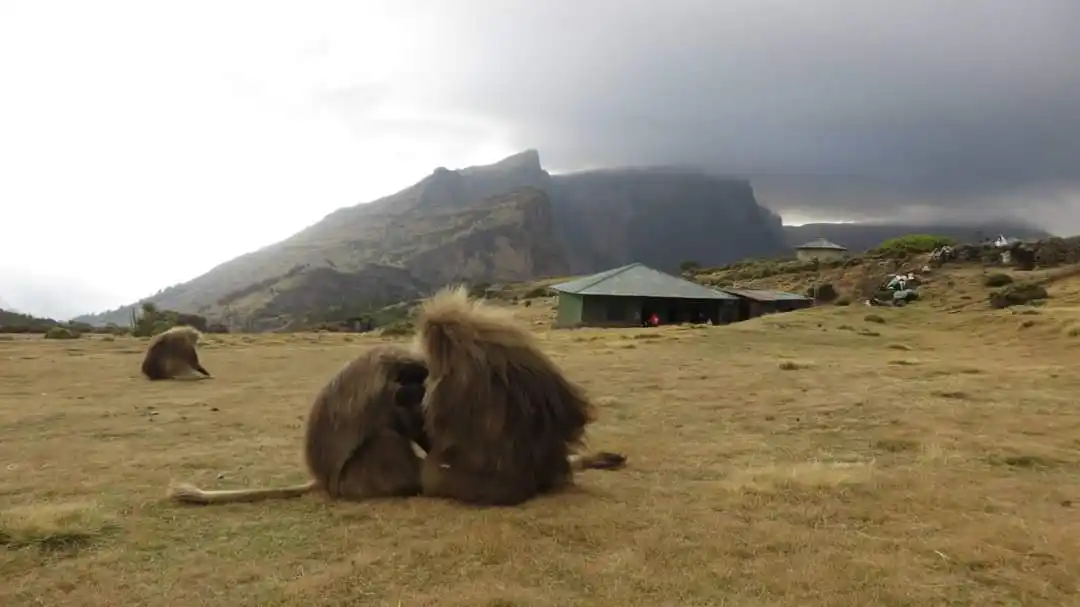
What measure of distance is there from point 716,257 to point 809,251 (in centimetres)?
5452

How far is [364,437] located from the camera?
5.93m

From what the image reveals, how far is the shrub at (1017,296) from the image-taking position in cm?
2972

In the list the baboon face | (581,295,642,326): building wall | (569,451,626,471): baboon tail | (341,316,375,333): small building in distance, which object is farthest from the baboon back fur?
(341,316,375,333): small building in distance

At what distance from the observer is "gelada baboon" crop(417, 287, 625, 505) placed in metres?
5.65

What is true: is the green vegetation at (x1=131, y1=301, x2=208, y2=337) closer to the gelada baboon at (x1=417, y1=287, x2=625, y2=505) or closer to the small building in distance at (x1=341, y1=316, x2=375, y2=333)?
the small building in distance at (x1=341, y1=316, x2=375, y2=333)

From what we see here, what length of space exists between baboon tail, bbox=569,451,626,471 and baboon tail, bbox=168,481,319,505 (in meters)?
2.15

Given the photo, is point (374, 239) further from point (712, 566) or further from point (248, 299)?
point (712, 566)

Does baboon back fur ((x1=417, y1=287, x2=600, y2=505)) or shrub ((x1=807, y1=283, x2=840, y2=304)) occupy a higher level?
shrub ((x1=807, y1=283, x2=840, y2=304))

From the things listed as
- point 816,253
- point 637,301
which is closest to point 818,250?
point 816,253

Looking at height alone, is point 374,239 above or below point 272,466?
above

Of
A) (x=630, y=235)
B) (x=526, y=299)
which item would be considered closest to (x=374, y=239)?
(x=630, y=235)

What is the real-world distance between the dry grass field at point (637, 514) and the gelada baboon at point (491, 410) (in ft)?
0.83

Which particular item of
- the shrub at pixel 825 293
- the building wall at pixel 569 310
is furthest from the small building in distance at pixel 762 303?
the building wall at pixel 569 310

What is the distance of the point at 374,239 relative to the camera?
134500 mm
